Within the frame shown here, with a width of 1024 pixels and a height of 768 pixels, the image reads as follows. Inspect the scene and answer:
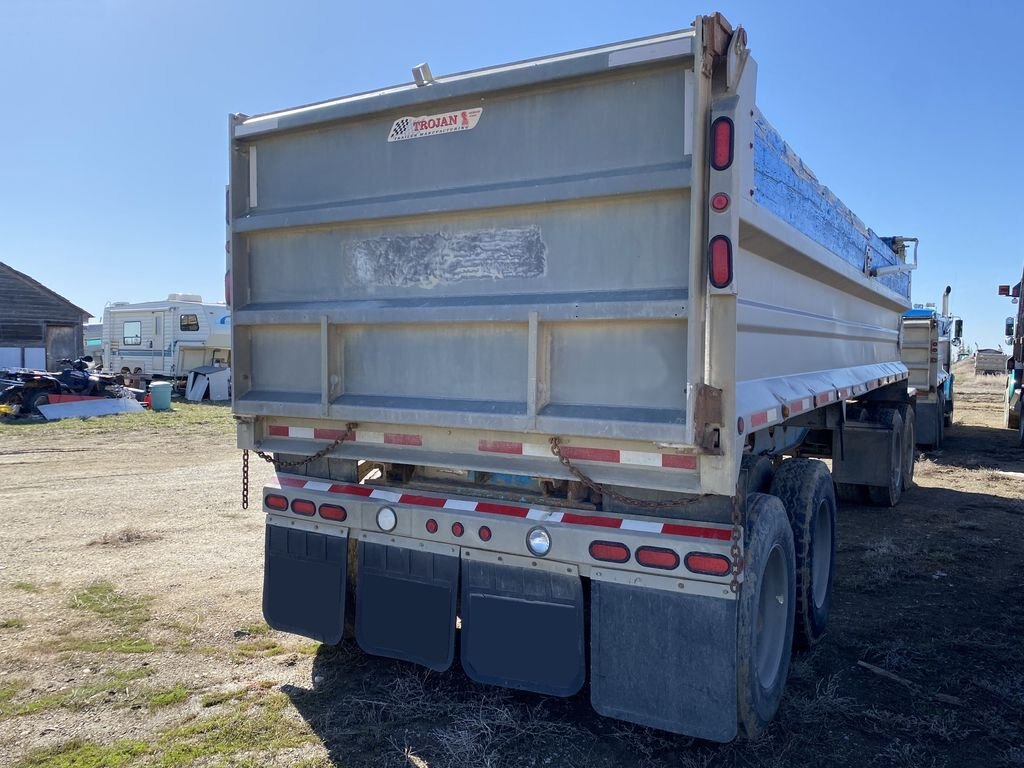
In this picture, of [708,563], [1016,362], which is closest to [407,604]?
[708,563]

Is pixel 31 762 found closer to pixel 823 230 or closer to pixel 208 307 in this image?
pixel 823 230

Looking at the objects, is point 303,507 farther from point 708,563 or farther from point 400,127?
point 708,563

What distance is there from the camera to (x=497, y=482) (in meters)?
3.59

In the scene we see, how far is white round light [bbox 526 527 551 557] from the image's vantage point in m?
3.24

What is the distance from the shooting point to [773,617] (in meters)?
3.69

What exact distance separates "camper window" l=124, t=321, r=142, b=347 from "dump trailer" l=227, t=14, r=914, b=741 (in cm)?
2426

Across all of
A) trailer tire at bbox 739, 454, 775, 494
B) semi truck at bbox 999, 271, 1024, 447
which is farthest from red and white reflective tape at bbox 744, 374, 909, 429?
semi truck at bbox 999, 271, 1024, 447

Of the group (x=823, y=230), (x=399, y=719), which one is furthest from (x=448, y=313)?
(x=823, y=230)

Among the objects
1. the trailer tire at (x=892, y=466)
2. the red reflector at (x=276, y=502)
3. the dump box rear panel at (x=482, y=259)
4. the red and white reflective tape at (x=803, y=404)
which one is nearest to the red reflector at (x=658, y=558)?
the dump box rear panel at (x=482, y=259)

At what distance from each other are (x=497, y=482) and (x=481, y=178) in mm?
1444

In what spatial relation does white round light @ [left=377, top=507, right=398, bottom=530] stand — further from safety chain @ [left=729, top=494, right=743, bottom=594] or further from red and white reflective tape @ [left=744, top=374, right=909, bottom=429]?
red and white reflective tape @ [left=744, top=374, right=909, bottom=429]

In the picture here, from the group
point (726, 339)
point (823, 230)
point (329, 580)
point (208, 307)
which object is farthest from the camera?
point (208, 307)

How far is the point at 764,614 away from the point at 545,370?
1.70m

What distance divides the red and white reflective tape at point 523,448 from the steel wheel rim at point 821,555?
6.14 feet
